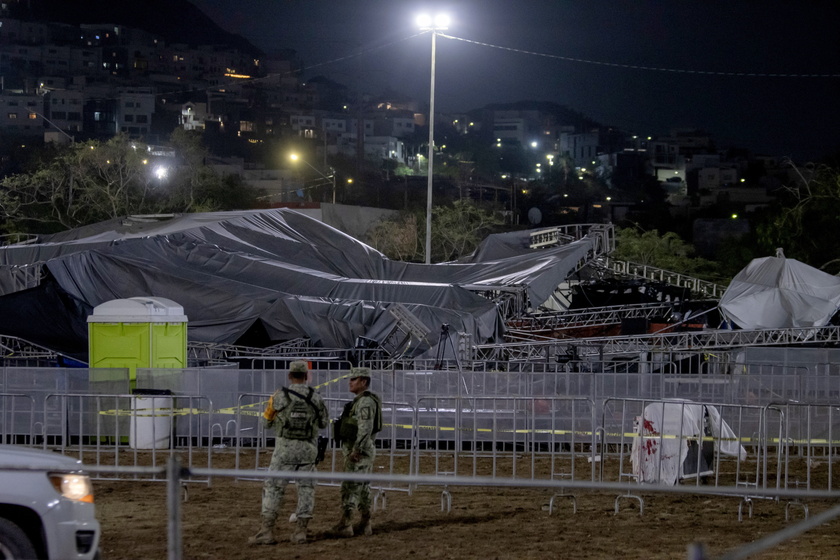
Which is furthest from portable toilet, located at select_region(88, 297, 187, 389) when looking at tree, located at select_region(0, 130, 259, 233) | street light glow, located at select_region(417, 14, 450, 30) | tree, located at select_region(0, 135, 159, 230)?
tree, located at select_region(0, 135, 159, 230)

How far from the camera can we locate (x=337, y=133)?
178500 millimetres

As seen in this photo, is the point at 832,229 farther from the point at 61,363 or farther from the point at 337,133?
the point at 337,133

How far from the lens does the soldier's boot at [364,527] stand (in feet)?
31.4

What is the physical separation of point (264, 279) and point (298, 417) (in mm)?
19583

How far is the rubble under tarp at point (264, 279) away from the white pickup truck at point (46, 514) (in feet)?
57.6

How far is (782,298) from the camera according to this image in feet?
94.5

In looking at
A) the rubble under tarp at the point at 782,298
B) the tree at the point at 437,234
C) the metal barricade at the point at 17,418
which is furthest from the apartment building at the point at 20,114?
the metal barricade at the point at 17,418

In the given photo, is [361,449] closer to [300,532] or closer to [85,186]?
[300,532]

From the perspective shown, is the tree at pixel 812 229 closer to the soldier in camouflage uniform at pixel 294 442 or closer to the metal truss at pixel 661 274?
the metal truss at pixel 661 274

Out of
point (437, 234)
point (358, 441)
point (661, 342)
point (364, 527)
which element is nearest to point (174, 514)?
point (358, 441)

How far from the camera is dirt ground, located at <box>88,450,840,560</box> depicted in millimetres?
8953

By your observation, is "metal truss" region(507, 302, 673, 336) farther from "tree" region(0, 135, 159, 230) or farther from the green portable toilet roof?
"tree" region(0, 135, 159, 230)

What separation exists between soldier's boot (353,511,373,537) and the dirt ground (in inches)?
3.2

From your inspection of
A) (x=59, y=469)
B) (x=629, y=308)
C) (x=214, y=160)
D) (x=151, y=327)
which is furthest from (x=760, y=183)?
(x=59, y=469)
